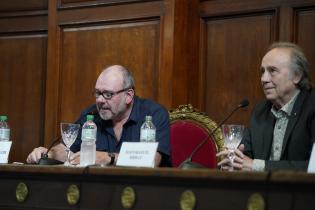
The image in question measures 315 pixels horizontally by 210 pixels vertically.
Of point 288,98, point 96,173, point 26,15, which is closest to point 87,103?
point 26,15

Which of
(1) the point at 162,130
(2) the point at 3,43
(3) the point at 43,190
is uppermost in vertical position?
(2) the point at 3,43

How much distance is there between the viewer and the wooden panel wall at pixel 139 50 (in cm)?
399

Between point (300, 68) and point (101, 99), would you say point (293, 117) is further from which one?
point (101, 99)

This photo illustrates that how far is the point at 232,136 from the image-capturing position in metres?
2.68

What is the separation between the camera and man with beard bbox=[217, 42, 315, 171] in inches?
114

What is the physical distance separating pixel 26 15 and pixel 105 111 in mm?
1941

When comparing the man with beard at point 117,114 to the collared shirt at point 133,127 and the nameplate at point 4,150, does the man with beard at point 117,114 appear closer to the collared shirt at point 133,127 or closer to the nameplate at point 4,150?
the collared shirt at point 133,127

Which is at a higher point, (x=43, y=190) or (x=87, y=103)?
(x=87, y=103)

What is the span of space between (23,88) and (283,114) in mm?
2526

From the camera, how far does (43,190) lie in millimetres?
2494

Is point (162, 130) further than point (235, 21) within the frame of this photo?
No

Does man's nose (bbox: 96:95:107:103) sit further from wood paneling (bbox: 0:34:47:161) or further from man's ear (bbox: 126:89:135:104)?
wood paneling (bbox: 0:34:47:161)

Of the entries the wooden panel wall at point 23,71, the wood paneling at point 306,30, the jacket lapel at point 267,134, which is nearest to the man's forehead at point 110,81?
the jacket lapel at point 267,134

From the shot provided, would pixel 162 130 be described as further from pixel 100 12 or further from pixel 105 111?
pixel 100 12
